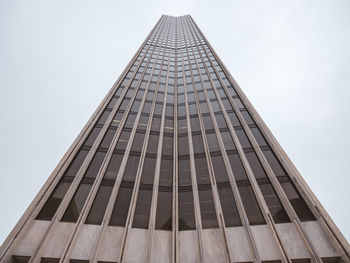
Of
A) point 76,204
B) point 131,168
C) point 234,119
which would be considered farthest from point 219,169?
point 76,204

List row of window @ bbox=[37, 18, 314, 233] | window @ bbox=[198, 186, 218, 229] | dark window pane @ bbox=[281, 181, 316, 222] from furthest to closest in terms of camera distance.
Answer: row of window @ bbox=[37, 18, 314, 233], window @ bbox=[198, 186, 218, 229], dark window pane @ bbox=[281, 181, 316, 222]

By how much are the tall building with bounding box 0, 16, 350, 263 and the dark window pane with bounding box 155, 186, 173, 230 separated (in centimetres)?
6

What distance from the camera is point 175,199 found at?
42.2 feet

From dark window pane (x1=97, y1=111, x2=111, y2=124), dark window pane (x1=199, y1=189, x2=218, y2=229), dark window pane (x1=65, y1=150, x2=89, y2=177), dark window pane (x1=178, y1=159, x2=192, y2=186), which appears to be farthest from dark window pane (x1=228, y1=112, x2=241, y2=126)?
dark window pane (x1=65, y1=150, x2=89, y2=177)

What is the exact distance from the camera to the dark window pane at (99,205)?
11499 millimetres

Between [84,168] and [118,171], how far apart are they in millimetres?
2384

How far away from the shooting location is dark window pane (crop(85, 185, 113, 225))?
11499mm

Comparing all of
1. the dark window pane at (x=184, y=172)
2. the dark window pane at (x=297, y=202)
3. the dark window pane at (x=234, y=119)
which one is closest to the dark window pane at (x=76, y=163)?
the dark window pane at (x=184, y=172)

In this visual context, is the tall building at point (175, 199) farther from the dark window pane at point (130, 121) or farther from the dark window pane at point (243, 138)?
the dark window pane at point (130, 121)

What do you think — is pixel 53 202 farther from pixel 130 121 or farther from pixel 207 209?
pixel 130 121

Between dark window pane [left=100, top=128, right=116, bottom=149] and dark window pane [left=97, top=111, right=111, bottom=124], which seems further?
dark window pane [left=97, top=111, right=111, bottom=124]

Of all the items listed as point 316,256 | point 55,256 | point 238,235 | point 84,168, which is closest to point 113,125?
point 84,168

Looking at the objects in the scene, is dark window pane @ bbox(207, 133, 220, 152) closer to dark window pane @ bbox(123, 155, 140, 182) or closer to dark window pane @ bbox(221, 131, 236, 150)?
dark window pane @ bbox(221, 131, 236, 150)

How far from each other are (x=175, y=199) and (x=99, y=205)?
4663 mm
